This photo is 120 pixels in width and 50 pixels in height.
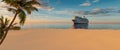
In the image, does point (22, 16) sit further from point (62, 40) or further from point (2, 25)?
point (62, 40)

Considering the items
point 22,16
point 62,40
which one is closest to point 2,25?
point 22,16

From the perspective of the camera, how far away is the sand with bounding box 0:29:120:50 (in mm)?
54097

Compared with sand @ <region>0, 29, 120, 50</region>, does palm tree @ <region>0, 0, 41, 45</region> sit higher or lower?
higher

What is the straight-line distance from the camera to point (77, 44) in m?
56.1

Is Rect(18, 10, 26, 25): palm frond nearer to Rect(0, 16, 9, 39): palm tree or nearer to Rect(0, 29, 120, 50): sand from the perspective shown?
Rect(0, 16, 9, 39): palm tree

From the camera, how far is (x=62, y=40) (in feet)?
197

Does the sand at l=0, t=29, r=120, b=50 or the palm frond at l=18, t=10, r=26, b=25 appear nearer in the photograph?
the palm frond at l=18, t=10, r=26, b=25

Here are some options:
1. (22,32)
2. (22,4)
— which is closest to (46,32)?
(22,32)

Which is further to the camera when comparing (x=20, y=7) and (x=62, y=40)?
(x=62, y=40)

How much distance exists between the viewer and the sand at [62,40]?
54.1m

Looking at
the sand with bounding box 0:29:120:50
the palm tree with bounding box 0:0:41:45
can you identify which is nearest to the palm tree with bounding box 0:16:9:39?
the palm tree with bounding box 0:0:41:45

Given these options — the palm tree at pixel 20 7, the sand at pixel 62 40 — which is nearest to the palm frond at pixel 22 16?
the palm tree at pixel 20 7

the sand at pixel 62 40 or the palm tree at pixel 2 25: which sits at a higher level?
the palm tree at pixel 2 25

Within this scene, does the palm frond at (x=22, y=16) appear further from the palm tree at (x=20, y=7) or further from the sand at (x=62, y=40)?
the sand at (x=62, y=40)
